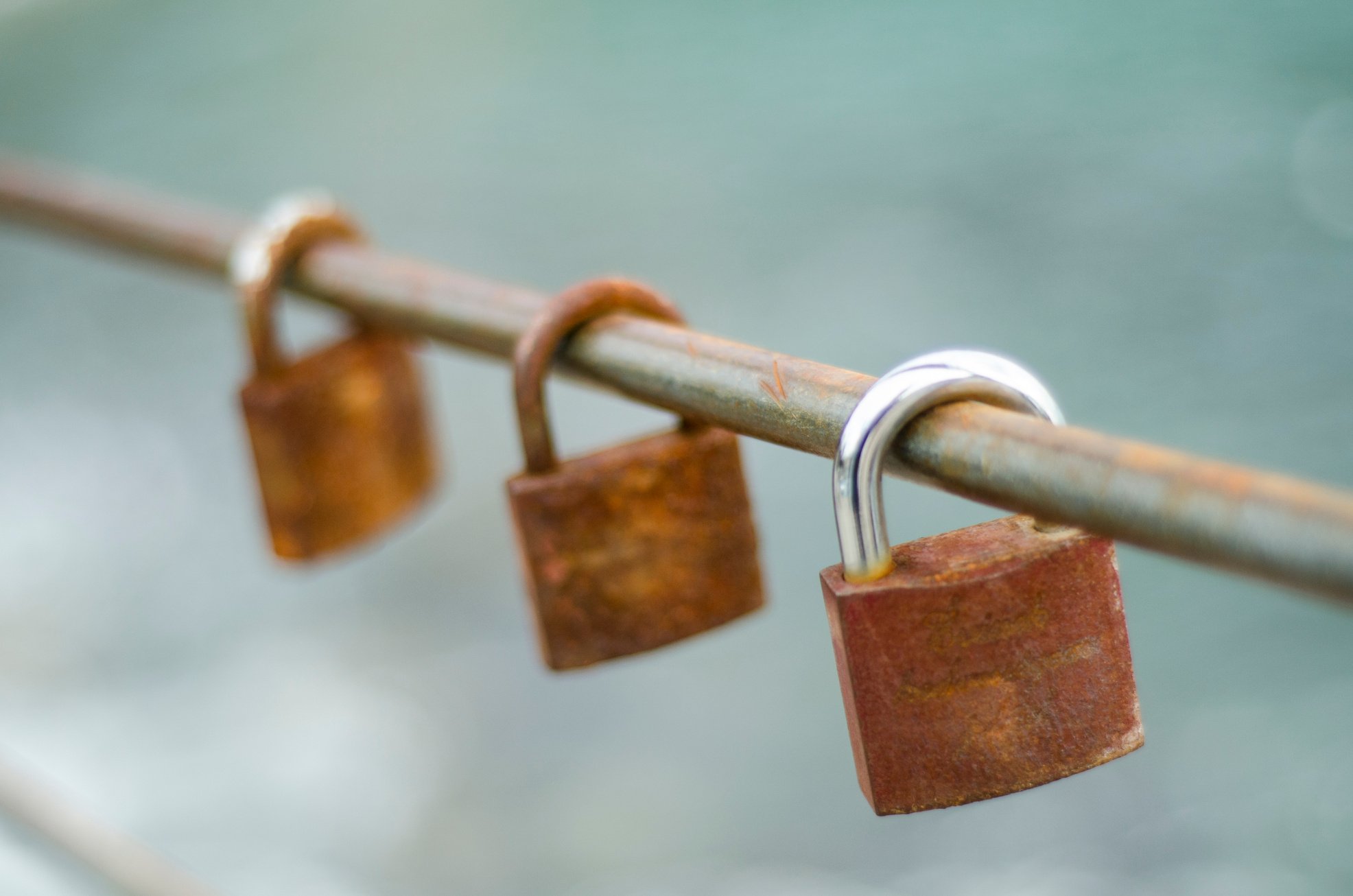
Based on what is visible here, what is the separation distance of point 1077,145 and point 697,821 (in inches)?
323

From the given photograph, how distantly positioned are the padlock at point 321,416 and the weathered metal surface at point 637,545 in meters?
0.35

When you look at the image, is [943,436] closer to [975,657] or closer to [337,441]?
[975,657]

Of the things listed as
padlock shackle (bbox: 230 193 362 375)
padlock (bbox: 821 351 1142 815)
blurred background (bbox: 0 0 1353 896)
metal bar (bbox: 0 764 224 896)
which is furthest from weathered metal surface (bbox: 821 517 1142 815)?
blurred background (bbox: 0 0 1353 896)

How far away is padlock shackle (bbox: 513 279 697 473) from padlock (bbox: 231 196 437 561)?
336mm

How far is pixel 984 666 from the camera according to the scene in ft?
1.73

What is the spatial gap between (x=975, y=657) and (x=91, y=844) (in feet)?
3.17

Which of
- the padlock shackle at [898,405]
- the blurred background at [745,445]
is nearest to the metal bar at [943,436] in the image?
the padlock shackle at [898,405]

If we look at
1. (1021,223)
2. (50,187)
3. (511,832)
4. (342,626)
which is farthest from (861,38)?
(50,187)

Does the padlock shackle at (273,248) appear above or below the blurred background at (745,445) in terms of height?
below

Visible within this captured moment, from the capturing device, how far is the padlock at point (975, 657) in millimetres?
521

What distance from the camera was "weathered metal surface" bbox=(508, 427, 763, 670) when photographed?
74cm

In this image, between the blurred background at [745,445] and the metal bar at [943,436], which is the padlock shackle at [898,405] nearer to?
the metal bar at [943,436]

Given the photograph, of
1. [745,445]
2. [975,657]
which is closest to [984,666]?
[975,657]

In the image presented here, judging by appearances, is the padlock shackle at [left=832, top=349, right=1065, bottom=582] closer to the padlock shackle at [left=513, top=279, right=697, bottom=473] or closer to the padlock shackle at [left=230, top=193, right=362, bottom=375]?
the padlock shackle at [left=513, top=279, right=697, bottom=473]
